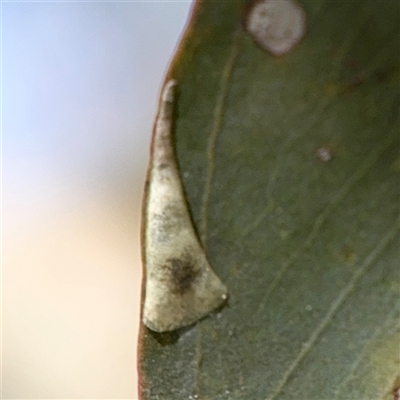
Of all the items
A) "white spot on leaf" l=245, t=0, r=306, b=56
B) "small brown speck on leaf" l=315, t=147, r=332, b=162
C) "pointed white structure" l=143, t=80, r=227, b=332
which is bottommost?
"pointed white structure" l=143, t=80, r=227, b=332

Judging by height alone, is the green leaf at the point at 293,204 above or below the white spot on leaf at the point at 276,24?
below

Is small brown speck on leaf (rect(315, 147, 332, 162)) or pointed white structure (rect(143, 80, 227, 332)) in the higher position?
small brown speck on leaf (rect(315, 147, 332, 162))

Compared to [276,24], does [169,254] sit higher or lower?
lower
